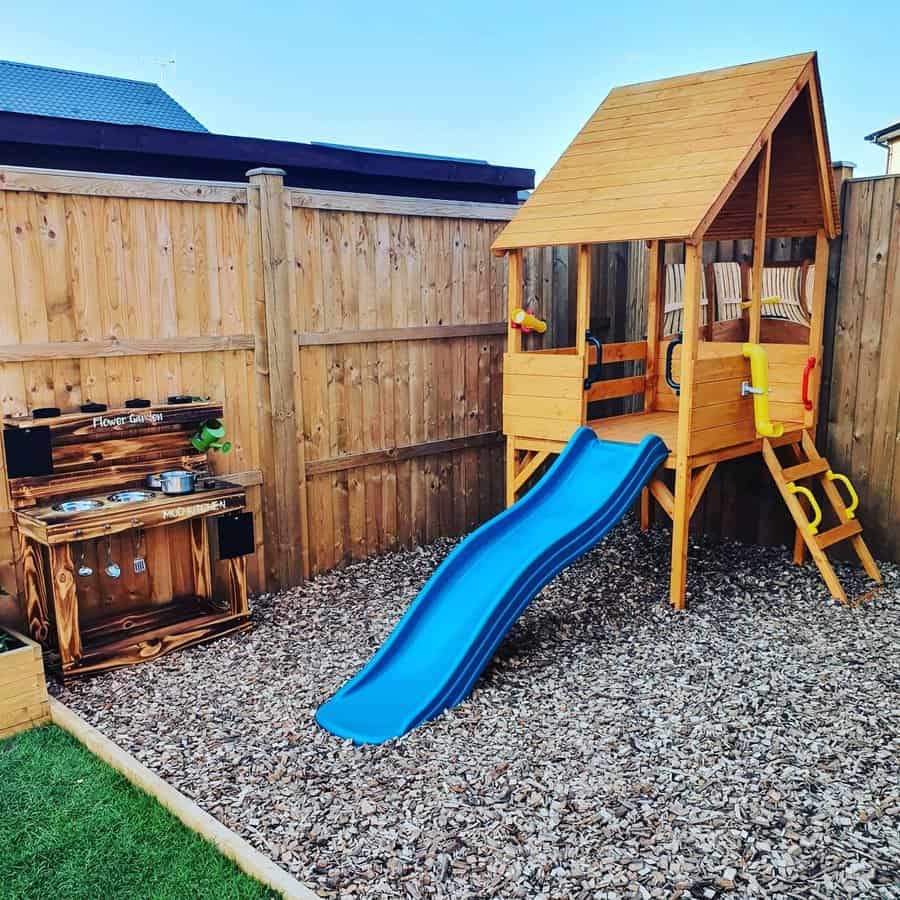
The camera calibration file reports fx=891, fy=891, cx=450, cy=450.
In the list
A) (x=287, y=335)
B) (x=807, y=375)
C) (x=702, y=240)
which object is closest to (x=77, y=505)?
(x=287, y=335)

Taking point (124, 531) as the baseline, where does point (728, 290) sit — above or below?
above

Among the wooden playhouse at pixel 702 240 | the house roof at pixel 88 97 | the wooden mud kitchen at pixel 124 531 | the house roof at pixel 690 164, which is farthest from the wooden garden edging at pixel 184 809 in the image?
the house roof at pixel 88 97

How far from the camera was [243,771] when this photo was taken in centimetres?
362

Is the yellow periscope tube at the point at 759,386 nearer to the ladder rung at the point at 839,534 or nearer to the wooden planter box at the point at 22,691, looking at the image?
the ladder rung at the point at 839,534

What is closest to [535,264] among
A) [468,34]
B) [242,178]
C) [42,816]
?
[242,178]

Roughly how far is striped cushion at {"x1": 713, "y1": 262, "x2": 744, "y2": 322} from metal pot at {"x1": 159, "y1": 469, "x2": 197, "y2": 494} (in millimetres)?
3947

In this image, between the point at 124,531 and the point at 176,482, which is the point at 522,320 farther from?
the point at 124,531

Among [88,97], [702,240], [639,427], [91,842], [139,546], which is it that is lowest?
[91,842]

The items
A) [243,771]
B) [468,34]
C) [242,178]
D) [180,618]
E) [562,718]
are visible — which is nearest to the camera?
[243,771]

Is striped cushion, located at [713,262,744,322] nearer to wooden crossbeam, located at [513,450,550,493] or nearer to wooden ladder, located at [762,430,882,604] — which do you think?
wooden ladder, located at [762,430,882,604]

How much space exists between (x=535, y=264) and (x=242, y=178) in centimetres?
334

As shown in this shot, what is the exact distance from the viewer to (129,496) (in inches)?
188

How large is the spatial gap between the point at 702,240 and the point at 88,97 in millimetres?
9739

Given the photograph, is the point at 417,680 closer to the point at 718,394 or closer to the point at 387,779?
the point at 387,779
